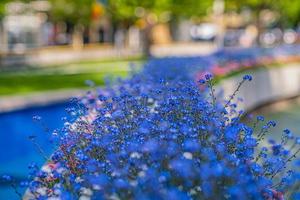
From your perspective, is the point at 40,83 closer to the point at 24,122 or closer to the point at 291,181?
the point at 24,122

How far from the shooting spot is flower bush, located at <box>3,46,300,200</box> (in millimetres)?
3375

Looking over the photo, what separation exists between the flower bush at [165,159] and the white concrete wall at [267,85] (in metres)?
8.41

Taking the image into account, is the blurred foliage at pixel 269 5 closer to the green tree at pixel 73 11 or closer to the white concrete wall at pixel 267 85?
the green tree at pixel 73 11

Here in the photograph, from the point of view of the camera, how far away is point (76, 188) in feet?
12.3

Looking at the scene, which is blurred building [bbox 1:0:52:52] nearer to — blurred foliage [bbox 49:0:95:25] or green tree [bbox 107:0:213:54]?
blurred foliage [bbox 49:0:95:25]

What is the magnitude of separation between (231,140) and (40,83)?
44.0 feet

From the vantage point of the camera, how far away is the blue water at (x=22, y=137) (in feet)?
31.5

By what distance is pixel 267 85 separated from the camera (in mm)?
18125

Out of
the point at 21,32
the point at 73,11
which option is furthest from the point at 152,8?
the point at 21,32

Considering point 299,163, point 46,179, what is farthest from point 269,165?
point 46,179

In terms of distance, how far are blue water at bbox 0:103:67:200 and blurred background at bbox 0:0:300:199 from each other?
0.06 feet

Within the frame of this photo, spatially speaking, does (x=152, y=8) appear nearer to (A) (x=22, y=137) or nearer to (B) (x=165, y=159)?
(A) (x=22, y=137)

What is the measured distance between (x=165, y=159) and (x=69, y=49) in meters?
30.1

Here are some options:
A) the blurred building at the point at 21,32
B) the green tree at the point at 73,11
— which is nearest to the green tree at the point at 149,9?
the green tree at the point at 73,11
